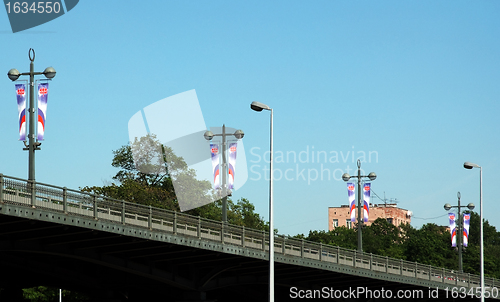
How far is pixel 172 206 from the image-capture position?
8675 centimetres

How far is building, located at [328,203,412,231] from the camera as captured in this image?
188m

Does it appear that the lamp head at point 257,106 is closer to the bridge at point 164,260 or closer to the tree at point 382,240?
the bridge at point 164,260

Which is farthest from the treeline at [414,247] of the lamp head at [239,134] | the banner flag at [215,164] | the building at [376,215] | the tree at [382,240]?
the lamp head at [239,134]

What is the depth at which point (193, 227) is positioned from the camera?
3900cm

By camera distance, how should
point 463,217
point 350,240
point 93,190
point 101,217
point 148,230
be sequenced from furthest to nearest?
point 350,240, point 93,190, point 463,217, point 148,230, point 101,217

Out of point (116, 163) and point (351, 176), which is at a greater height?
point (116, 163)

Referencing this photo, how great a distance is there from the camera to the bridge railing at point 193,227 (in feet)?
94.8

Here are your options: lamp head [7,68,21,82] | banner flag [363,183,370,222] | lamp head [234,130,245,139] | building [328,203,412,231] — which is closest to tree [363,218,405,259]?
building [328,203,412,231]

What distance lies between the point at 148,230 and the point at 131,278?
12.4 metres

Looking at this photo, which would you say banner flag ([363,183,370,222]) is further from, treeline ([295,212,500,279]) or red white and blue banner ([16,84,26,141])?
treeline ([295,212,500,279])

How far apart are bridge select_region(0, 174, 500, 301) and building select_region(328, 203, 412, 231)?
11892 centimetres

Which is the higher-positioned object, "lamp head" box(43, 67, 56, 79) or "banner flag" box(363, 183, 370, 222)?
"lamp head" box(43, 67, 56, 79)

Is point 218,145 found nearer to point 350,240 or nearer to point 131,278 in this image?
point 131,278

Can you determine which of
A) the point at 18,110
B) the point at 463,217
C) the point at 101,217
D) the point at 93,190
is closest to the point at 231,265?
the point at 101,217
